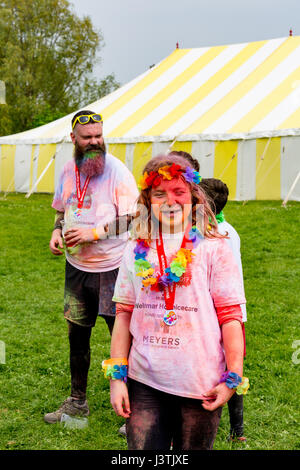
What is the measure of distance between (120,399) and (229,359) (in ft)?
1.38

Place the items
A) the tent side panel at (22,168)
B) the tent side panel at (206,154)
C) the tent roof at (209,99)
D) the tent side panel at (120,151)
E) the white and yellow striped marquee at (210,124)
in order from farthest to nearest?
1. the tent side panel at (22,168)
2. the tent side panel at (120,151)
3. the tent side panel at (206,154)
4. the tent roof at (209,99)
5. the white and yellow striped marquee at (210,124)

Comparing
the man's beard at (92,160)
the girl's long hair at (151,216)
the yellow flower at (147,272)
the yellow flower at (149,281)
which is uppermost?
the man's beard at (92,160)

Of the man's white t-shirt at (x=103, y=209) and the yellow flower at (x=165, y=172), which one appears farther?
the man's white t-shirt at (x=103, y=209)

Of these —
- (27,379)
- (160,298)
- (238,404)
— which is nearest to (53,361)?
(27,379)

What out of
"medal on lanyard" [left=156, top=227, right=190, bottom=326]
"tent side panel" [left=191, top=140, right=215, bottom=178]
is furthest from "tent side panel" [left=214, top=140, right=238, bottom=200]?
"medal on lanyard" [left=156, top=227, right=190, bottom=326]

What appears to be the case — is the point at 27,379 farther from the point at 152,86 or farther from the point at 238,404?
the point at 152,86

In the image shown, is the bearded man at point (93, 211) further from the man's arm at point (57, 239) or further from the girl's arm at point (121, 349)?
the girl's arm at point (121, 349)

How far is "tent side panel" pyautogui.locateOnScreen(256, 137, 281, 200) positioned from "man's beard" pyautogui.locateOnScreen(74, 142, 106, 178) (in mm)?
10831

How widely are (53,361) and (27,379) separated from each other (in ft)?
1.37

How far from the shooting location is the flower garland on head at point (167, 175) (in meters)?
2.07

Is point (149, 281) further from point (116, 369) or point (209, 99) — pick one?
point (209, 99)

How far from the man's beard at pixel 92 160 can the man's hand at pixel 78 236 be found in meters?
0.35

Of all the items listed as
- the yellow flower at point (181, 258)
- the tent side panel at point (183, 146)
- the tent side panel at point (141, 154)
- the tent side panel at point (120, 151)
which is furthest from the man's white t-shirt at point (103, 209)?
the tent side panel at point (120, 151)

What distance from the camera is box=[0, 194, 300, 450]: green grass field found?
11.9 feet
